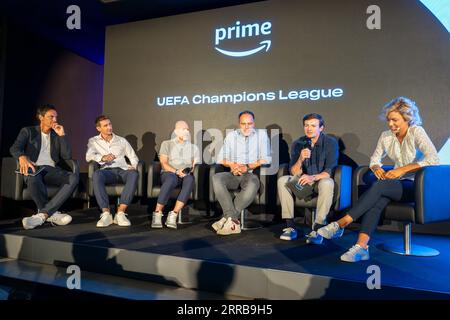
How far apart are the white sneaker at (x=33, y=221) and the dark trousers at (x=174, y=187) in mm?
1058

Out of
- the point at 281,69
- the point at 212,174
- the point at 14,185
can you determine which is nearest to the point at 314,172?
the point at 212,174

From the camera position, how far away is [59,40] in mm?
5242

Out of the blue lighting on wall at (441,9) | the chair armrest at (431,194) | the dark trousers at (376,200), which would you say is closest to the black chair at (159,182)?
the dark trousers at (376,200)

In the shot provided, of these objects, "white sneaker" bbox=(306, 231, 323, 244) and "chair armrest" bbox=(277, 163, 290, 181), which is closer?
"white sneaker" bbox=(306, 231, 323, 244)

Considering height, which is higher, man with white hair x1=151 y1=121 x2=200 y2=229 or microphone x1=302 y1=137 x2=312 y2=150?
microphone x1=302 y1=137 x2=312 y2=150

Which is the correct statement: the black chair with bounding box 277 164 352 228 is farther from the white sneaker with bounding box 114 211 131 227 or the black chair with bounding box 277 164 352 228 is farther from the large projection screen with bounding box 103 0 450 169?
the white sneaker with bounding box 114 211 131 227

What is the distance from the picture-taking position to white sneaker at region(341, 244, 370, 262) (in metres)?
2.12

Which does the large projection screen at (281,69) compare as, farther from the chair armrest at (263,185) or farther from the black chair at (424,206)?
the black chair at (424,206)

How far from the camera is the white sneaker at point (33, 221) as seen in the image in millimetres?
2912

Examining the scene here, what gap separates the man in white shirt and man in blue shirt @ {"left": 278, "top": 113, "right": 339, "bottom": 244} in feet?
4.94

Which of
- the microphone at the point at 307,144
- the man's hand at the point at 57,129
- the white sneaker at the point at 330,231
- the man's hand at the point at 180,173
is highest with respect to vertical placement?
the man's hand at the point at 57,129

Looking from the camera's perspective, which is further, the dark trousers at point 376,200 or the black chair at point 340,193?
the black chair at point 340,193

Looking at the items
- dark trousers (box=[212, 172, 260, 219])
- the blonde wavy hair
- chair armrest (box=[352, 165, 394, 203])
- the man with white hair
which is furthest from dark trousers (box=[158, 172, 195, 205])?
the blonde wavy hair

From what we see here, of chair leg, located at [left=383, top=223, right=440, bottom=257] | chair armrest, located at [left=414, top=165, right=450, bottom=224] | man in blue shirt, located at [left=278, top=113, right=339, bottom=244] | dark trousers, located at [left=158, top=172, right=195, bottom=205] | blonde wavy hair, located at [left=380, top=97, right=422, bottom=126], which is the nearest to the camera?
chair armrest, located at [left=414, top=165, right=450, bottom=224]
